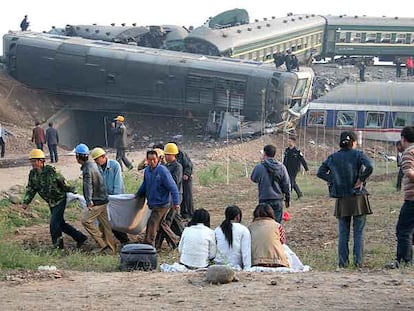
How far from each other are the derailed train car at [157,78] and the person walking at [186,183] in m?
17.5

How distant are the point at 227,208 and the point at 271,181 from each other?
200 cm

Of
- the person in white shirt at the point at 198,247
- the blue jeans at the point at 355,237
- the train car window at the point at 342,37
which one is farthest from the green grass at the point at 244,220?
the train car window at the point at 342,37

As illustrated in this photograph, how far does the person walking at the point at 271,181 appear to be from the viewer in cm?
1112

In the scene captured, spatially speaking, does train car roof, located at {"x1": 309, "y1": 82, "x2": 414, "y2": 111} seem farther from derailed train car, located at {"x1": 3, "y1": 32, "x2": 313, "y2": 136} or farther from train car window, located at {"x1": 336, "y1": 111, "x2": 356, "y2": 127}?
derailed train car, located at {"x1": 3, "y1": 32, "x2": 313, "y2": 136}

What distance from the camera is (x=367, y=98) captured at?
1400 inches

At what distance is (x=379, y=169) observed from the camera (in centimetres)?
2828

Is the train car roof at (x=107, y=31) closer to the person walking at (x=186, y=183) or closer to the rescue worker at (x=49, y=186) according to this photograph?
the person walking at (x=186, y=183)

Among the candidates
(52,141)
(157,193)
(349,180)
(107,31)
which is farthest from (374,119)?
(349,180)

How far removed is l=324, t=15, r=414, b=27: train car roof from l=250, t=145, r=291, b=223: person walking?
3973 centimetres

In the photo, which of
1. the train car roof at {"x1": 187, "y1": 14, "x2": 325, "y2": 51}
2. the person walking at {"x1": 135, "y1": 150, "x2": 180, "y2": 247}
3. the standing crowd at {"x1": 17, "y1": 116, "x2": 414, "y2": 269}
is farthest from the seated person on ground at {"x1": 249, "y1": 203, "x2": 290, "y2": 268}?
the train car roof at {"x1": 187, "y1": 14, "x2": 325, "y2": 51}

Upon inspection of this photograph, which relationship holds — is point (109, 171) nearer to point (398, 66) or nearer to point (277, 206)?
point (277, 206)

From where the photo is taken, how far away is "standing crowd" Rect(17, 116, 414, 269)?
29.7 ft

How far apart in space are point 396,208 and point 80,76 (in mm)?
19626

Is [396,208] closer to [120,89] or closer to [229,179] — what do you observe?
[229,179]
